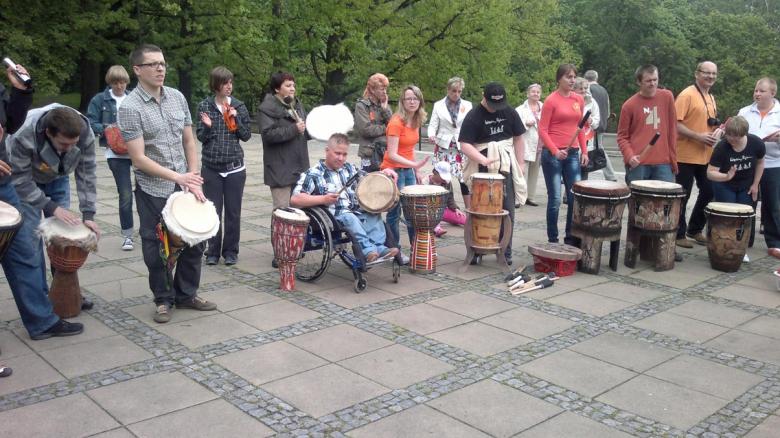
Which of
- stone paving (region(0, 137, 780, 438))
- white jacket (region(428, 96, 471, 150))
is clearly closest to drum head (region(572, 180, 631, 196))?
stone paving (region(0, 137, 780, 438))

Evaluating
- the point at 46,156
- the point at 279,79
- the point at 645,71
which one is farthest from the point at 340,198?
the point at 645,71

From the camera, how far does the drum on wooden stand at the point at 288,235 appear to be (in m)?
5.79

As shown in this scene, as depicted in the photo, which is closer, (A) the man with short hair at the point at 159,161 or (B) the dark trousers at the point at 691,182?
(A) the man with short hair at the point at 159,161

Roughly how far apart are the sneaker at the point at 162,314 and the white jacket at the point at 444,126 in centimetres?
455

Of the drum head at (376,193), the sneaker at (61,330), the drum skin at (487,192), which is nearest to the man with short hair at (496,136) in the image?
the drum skin at (487,192)

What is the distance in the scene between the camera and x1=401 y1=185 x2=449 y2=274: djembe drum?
6.49 meters

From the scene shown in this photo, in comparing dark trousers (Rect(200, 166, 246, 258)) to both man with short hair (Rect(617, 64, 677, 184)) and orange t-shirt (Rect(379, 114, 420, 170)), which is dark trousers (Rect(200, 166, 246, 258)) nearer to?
orange t-shirt (Rect(379, 114, 420, 170))

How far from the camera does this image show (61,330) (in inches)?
191

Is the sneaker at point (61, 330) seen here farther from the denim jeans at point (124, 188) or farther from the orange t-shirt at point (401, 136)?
the orange t-shirt at point (401, 136)

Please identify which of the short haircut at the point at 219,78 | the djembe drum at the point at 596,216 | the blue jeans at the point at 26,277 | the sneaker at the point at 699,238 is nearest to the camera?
the blue jeans at the point at 26,277

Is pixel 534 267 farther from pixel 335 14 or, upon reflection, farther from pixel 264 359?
pixel 335 14

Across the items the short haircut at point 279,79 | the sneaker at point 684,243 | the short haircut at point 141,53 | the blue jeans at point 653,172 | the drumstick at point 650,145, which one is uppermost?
the short haircut at point 141,53

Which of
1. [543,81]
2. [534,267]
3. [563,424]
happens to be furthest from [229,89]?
[543,81]

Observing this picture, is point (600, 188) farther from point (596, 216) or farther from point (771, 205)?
point (771, 205)
